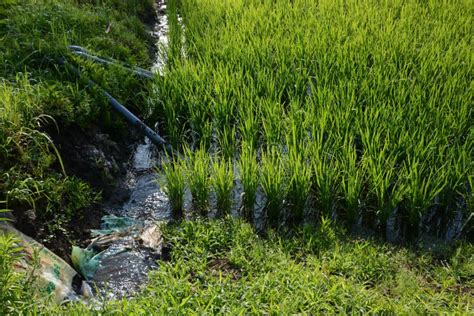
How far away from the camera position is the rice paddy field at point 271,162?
256 cm

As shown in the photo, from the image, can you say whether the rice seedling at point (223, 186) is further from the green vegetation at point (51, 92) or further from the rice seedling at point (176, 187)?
the green vegetation at point (51, 92)

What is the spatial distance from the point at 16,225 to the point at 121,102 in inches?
69.9

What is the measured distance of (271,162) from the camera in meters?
3.39

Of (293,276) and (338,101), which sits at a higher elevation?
(338,101)

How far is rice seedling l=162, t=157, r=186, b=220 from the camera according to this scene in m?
3.25

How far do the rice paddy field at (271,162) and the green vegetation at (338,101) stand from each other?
19mm

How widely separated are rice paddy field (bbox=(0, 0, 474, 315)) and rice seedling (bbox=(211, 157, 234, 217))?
0.01m

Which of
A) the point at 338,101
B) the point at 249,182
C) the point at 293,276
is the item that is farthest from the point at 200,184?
the point at 338,101

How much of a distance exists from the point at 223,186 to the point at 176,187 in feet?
1.07

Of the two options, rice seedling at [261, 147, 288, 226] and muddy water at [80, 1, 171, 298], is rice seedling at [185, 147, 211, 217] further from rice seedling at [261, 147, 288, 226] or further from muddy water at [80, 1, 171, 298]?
rice seedling at [261, 147, 288, 226]

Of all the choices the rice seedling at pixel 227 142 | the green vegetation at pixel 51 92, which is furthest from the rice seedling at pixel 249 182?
the green vegetation at pixel 51 92

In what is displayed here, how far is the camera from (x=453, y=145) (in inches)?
128

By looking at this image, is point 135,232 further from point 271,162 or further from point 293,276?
point 293,276

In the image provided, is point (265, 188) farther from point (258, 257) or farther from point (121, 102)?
point (121, 102)
